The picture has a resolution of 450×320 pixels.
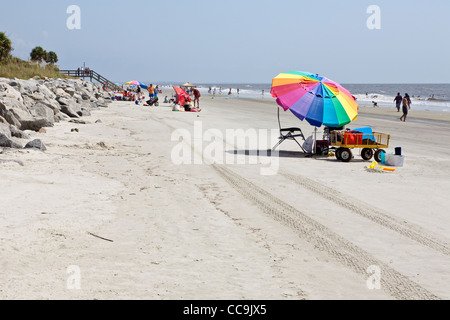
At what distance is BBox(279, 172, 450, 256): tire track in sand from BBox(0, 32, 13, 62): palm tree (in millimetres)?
31414

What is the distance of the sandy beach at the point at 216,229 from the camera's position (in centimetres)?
436

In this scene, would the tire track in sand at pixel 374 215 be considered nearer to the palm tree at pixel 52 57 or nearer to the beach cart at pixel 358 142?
the beach cart at pixel 358 142

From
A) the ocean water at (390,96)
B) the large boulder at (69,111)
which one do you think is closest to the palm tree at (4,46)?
the large boulder at (69,111)

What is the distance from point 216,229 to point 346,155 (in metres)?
6.45

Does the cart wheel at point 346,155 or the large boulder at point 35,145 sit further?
the cart wheel at point 346,155

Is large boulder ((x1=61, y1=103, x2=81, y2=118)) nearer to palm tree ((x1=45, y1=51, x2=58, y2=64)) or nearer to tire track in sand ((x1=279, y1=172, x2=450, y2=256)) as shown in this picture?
tire track in sand ((x1=279, y1=172, x2=450, y2=256))

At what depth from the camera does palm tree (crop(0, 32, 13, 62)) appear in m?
34.4

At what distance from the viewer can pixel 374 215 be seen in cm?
683

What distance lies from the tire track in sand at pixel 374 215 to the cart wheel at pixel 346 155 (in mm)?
2607

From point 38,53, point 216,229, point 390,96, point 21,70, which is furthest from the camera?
point 390,96

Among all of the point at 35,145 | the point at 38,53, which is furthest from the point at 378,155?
the point at 38,53

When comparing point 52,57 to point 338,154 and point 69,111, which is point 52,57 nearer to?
point 69,111

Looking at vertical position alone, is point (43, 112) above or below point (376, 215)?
above

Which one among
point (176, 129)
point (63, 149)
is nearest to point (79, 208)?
point (63, 149)
